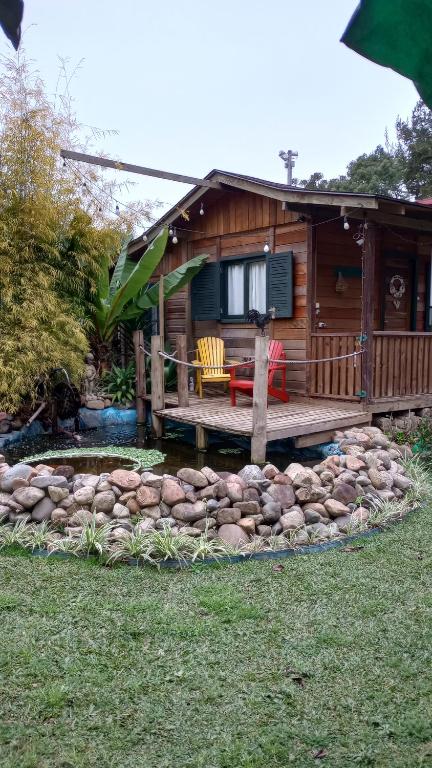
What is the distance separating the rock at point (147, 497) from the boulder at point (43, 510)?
62cm

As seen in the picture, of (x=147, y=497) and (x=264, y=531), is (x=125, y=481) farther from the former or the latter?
(x=264, y=531)

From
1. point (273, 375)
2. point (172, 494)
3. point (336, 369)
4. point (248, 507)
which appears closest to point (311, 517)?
point (248, 507)

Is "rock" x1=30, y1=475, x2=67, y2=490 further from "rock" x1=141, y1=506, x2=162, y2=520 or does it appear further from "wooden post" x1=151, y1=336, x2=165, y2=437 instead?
"wooden post" x1=151, y1=336, x2=165, y2=437

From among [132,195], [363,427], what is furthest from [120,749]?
[132,195]

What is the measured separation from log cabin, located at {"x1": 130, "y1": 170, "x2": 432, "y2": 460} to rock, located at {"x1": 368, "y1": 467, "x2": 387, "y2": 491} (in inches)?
91.7

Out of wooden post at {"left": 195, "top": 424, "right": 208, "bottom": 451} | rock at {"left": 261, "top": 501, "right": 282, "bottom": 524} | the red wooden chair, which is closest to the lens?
rock at {"left": 261, "top": 501, "right": 282, "bottom": 524}

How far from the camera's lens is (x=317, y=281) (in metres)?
8.41

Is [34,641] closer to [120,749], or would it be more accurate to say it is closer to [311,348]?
[120,749]

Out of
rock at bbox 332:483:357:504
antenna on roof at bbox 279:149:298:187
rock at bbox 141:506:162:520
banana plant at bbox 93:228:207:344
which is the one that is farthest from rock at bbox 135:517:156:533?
antenna on roof at bbox 279:149:298:187

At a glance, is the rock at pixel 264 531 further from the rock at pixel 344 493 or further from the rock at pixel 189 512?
the rock at pixel 344 493

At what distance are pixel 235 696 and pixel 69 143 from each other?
818 centimetres

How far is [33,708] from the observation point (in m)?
2.24

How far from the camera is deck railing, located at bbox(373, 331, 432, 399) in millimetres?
7375

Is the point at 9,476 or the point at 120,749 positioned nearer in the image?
the point at 120,749
